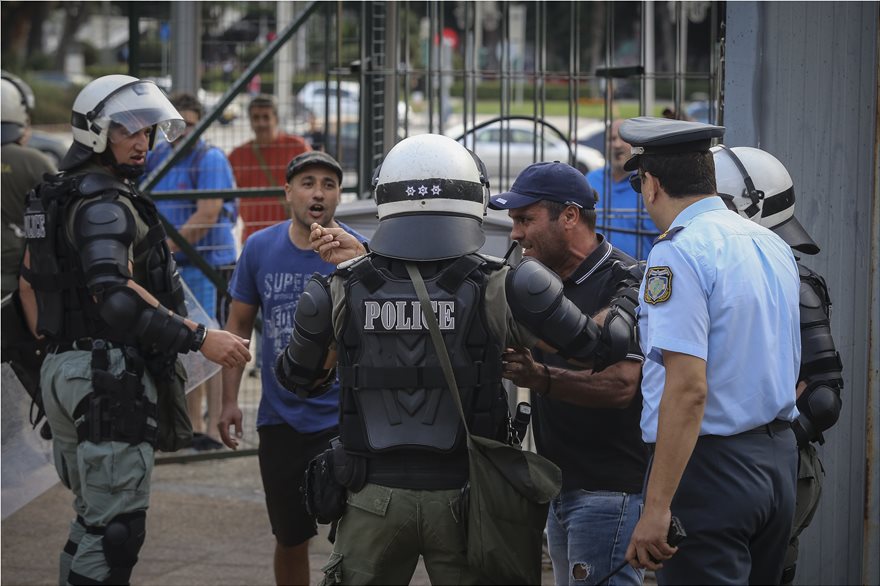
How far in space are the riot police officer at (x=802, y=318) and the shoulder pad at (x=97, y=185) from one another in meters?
2.17

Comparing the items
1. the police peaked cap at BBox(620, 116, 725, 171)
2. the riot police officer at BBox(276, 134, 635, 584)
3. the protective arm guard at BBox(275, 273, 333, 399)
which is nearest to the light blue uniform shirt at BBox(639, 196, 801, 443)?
the police peaked cap at BBox(620, 116, 725, 171)

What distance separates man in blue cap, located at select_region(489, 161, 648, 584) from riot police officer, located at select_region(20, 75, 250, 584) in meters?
1.27

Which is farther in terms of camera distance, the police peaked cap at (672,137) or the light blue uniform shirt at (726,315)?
the police peaked cap at (672,137)

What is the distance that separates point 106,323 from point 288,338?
2.41ft

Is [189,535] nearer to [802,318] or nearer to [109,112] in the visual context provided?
[109,112]

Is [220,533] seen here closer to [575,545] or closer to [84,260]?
[84,260]

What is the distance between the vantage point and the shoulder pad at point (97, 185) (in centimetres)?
421

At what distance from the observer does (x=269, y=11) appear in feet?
29.5

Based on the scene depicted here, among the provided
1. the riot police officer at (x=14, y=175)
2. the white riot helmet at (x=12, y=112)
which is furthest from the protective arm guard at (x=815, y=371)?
the white riot helmet at (x=12, y=112)

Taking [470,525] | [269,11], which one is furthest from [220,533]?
[269,11]

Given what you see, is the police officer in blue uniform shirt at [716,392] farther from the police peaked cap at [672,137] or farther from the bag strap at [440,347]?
the bag strap at [440,347]

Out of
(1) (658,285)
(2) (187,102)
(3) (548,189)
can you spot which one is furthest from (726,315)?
(2) (187,102)

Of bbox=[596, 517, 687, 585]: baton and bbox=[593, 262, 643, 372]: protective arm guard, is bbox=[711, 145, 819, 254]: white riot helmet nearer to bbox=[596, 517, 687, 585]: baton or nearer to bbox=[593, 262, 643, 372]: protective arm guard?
bbox=[593, 262, 643, 372]: protective arm guard

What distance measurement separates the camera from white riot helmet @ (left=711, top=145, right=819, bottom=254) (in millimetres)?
3723
